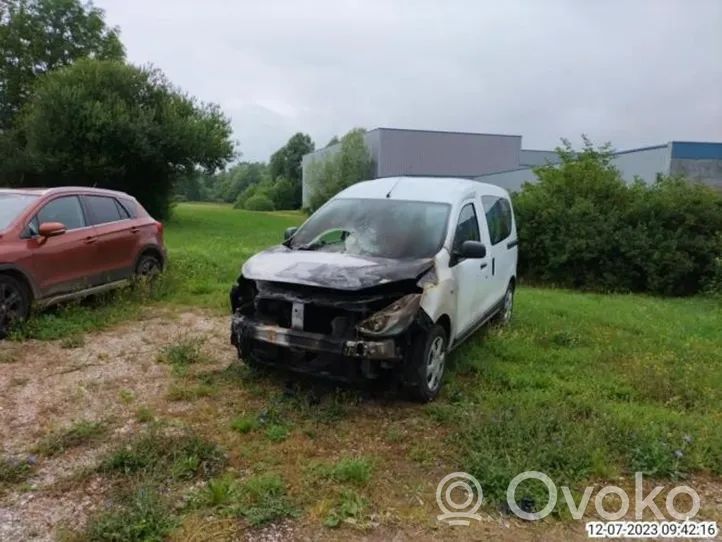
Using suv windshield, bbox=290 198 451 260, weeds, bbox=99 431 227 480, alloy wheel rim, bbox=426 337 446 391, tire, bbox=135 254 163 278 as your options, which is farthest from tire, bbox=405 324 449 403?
tire, bbox=135 254 163 278

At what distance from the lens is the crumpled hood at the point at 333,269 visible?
14.2ft

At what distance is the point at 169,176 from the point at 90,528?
24487mm

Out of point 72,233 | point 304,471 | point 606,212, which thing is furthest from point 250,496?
point 606,212

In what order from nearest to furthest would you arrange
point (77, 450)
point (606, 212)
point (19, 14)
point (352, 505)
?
point (352, 505), point (77, 450), point (606, 212), point (19, 14)

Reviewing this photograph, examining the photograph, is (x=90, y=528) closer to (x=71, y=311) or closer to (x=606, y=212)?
(x=71, y=311)

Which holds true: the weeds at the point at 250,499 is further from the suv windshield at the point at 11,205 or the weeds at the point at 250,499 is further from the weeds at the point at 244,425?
the suv windshield at the point at 11,205

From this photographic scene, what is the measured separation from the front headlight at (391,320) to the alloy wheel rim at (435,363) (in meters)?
0.45

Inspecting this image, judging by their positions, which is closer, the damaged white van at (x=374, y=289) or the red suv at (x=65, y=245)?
the damaged white van at (x=374, y=289)

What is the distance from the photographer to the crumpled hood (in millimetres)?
4340

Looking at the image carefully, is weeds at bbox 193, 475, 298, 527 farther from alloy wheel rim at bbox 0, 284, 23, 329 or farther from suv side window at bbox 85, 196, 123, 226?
suv side window at bbox 85, 196, 123, 226

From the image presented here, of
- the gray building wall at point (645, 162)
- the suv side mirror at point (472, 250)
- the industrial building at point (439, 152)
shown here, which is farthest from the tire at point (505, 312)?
the industrial building at point (439, 152)

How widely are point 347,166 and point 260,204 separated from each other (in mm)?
28028

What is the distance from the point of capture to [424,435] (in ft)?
13.5

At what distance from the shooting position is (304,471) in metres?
3.50
